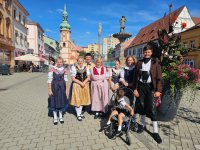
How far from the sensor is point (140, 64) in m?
4.19

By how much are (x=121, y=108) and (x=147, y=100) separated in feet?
1.99

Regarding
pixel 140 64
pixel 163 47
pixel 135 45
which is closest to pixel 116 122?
pixel 140 64

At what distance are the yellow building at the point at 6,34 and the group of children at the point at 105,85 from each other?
19785 mm

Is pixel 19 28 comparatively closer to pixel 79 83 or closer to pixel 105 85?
pixel 79 83

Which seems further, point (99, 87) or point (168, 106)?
point (99, 87)

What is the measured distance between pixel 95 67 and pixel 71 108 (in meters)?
2.15

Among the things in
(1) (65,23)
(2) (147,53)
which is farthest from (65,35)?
(2) (147,53)

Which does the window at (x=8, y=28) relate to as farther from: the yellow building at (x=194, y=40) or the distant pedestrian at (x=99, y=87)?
the yellow building at (x=194, y=40)

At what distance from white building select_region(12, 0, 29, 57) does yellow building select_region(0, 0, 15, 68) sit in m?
1.79

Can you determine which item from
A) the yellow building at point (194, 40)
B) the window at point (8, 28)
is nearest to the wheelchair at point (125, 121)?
the window at point (8, 28)

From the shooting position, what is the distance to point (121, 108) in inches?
167

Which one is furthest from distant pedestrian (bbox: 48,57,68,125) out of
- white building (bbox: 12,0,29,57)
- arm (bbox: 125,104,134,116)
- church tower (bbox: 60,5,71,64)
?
church tower (bbox: 60,5,71,64)

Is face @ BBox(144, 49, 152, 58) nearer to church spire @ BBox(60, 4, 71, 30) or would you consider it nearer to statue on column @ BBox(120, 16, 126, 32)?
statue on column @ BBox(120, 16, 126, 32)

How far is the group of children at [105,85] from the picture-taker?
4105mm
